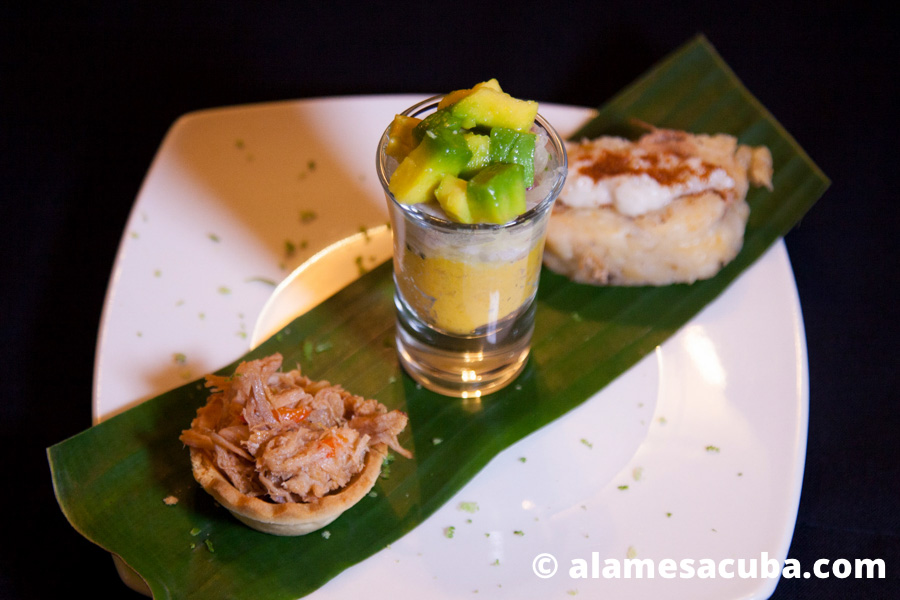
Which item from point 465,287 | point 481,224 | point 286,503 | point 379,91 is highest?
point 481,224

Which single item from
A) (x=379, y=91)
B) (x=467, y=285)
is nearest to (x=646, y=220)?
(x=467, y=285)

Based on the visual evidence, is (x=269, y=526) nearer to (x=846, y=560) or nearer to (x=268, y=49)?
(x=846, y=560)

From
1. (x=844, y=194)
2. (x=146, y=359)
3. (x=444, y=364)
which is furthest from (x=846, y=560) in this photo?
(x=146, y=359)

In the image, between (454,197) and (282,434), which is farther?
(282,434)

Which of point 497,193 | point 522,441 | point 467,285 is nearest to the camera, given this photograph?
point 497,193

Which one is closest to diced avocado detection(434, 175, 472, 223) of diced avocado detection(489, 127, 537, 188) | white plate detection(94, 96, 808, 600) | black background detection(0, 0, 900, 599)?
diced avocado detection(489, 127, 537, 188)

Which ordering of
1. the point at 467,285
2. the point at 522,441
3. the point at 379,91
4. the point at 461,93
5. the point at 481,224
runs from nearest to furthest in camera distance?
the point at 481,224 < the point at 461,93 < the point at 467,285 < the point at 522,441 < the point at 379,91

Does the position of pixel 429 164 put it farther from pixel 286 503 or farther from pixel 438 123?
pixel 286 503
